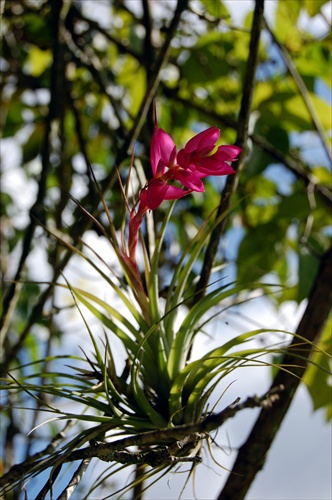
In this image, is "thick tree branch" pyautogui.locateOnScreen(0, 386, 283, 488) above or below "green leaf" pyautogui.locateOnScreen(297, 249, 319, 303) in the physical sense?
below

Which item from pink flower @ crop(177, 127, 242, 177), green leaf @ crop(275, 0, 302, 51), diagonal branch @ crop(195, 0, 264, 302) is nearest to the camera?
pink flower @ crop(177, 127, 242, 177)

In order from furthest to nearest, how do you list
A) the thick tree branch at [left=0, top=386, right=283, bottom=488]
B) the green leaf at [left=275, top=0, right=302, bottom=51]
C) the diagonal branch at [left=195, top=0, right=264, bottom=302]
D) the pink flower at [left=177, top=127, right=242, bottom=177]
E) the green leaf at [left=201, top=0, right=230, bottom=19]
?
the green leaf at [left=275, top=0, right=302, bottom=51]
the green leaf at [left=201, top=0, right=230, bottom=19]
the diagonal branch at [left=195, top=0, right=264, bottom=302]
the pink flower at [left=177, top=127, right=242, bottom=177]
the thick tree branch at [left=0, top=386, right=283, bottom=488]

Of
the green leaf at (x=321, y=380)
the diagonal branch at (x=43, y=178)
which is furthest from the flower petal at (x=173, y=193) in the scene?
the green leaf at (x=321, y=380)

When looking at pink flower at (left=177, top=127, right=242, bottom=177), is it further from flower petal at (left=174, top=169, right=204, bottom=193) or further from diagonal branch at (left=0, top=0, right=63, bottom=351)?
diagonal branch at (left=0, top=0, right=63, bottom=351)

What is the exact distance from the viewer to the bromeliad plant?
767 millimetres

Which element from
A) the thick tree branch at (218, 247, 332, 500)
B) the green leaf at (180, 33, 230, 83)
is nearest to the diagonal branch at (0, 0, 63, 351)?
the green leaf at (180, 33, 230, 83)

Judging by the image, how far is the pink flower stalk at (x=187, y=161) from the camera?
2.49ft

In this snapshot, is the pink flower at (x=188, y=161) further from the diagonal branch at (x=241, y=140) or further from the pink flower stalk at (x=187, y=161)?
the diagonal branch at (x=241, y=140)

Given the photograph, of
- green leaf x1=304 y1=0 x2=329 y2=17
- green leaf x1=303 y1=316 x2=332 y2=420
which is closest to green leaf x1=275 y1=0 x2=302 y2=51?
green leaf x1=304 y1=0 x2=329 y2=17

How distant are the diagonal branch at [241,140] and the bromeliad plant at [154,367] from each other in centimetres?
6

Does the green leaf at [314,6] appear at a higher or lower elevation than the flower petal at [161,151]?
higher

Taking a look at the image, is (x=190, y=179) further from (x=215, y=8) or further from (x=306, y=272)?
(x=215, y=8)

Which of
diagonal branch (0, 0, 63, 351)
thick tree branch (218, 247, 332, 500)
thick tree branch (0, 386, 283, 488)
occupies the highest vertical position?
diagonal branch (0, 0, 63, 351)

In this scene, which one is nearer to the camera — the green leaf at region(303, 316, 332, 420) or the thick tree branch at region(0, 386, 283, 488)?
the thick tree branch at region(0, 386, 283, 488)
